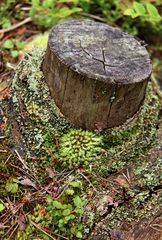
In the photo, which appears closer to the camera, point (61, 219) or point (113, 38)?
point (61, 219)

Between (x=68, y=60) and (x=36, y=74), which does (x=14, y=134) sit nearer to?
(x=36, y=74)

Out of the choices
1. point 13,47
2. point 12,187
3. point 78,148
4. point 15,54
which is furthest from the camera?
point 13,47

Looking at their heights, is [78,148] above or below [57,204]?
above

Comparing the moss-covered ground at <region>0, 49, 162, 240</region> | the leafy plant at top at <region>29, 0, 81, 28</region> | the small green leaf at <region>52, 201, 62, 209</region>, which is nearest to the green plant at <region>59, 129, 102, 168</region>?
the moss-covered ground at <region>0, 49, 162, 240</region>

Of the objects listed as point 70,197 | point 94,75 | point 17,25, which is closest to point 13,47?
point 17,25

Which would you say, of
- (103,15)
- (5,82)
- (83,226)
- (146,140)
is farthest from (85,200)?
(103,15)

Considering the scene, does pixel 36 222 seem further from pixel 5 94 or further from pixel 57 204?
pixel 5 94

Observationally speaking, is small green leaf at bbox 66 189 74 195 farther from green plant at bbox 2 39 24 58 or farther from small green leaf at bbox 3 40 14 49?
small green leaf at bbox 3 40 14 49
